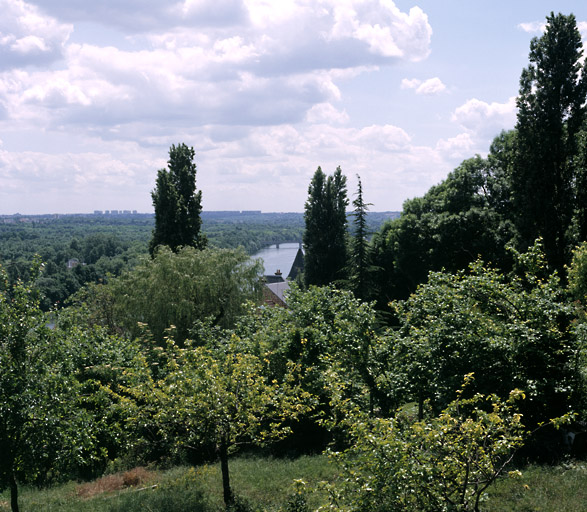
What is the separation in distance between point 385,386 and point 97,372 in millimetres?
9472

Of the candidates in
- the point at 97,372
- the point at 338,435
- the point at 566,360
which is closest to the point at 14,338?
the point at 97,372

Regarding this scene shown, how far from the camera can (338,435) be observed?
14.2 metres

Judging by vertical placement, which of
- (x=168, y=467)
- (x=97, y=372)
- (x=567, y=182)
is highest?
(x=567, y=182)

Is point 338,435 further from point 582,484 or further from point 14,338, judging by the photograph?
point 14,338

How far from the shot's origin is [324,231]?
42.9 m

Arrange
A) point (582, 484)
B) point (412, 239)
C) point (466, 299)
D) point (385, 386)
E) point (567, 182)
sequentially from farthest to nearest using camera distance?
1. point (412, 239)
2. point (567, 182)
3. point (385, 386)
4. point (466, 299)
5. point (582, 484)

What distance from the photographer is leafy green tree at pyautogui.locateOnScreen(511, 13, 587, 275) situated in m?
25.8

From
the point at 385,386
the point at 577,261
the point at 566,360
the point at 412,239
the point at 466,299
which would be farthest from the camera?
the point at 412,239

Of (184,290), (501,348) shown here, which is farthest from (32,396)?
(184,290)

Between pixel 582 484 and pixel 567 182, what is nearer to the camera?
pixel 582 484

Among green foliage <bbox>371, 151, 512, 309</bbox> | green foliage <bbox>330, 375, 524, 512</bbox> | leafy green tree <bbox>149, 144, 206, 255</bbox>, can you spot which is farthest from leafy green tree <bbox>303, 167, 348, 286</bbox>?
green foliage <bbox>330, 375, 524, 512</bbox>

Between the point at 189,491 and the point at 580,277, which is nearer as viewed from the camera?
the point at 189,491

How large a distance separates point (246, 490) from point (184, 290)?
14.8 metres

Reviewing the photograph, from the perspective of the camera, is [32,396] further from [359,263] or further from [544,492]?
[359,263]
